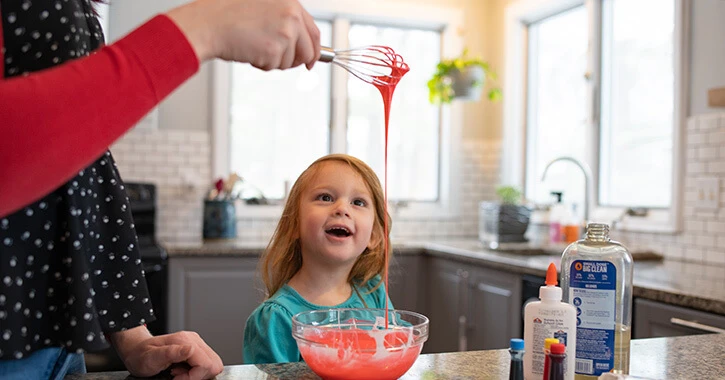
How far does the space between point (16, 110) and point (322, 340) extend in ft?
1.87

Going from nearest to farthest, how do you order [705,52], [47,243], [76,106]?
[76,106] < [47,243] < [705,52]

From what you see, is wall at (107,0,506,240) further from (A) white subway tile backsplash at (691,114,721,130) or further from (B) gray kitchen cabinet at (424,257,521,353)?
(A) white subway tile backsplash at (691,114,721,130)

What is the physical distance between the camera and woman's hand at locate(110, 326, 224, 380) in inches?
39.4

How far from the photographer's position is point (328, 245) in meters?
1.63

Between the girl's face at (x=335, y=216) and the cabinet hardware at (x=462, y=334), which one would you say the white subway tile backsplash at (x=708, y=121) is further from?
the girl's face at (x=335, y=216)

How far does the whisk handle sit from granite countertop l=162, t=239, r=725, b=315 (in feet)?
5.41

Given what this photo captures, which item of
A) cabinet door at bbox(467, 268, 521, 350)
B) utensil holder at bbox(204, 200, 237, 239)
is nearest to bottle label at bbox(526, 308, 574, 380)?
cabinet door at bbox(467, 268, 521, 350)

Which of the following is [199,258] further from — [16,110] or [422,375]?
[16,110]

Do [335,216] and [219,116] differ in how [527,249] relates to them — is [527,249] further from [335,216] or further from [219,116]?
[335,216]

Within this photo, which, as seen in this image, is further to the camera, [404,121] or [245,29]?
[404,121]

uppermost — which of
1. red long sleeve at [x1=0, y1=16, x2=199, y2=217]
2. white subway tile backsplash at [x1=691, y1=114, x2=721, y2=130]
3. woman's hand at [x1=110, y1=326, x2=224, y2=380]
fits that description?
white subway tile backsplash at [x1=691, y1=114, x2=721, y2=130]

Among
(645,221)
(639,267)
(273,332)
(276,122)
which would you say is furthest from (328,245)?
(276,122)

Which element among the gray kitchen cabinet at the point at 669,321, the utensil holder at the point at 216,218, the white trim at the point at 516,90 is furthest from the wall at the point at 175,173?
the gray kitchen cabinet at the point at 669,321

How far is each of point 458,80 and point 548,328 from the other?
11.3 feet
